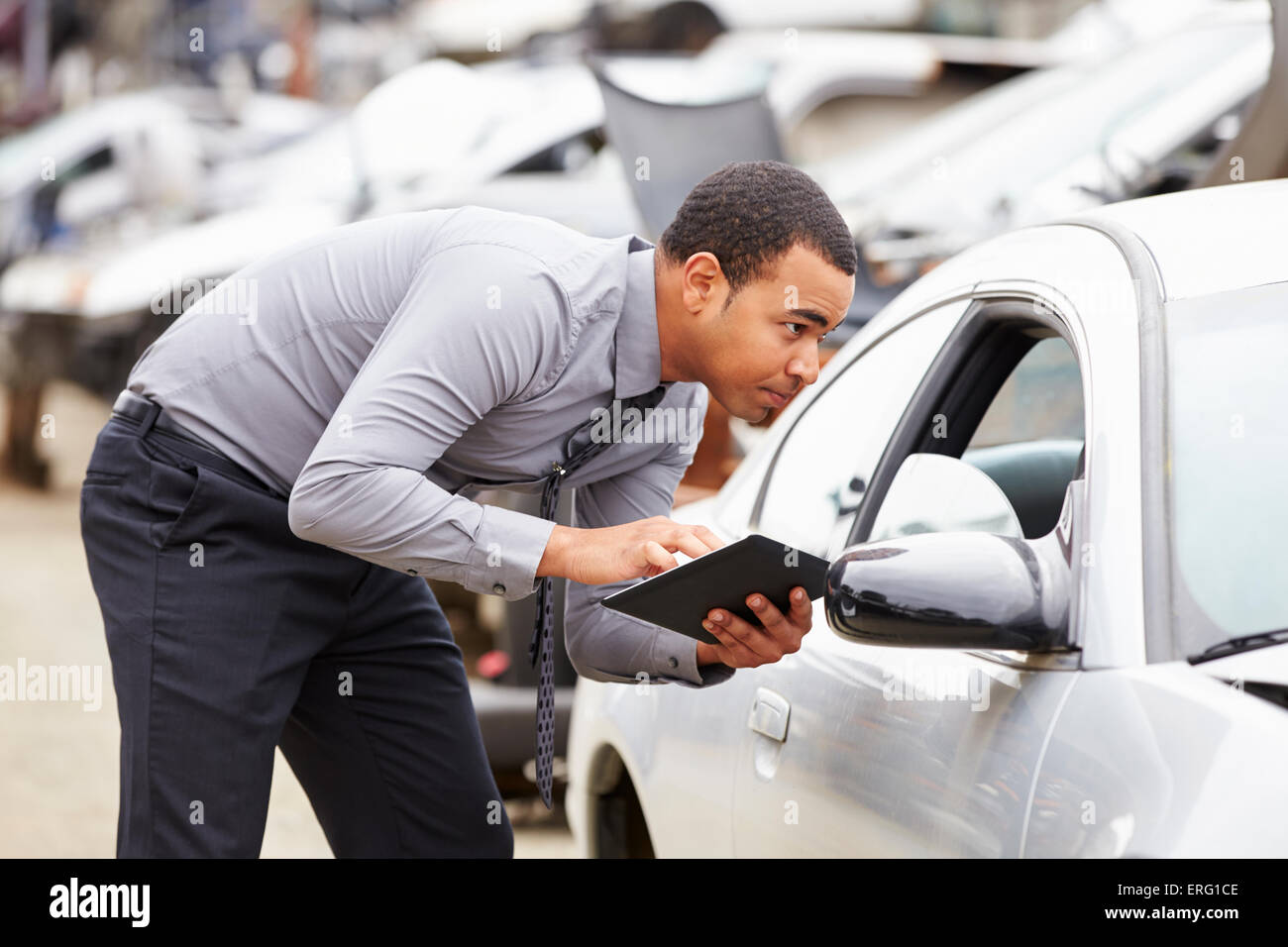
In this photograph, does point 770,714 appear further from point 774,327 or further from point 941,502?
point 774,327

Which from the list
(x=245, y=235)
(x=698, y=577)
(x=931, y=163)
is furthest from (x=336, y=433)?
(x=245, y=235)

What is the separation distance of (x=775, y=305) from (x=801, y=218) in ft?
0.38

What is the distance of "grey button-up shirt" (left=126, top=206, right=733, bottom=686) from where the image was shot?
6.82ft

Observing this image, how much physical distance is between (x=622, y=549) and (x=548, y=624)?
0.44 metres

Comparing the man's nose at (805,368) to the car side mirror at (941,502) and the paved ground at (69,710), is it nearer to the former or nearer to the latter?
the car side mirror at (941,502)

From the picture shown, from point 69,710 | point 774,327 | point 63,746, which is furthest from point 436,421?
point 69,710

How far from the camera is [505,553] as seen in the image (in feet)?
6.99

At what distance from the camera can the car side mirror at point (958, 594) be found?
1791 millimetres

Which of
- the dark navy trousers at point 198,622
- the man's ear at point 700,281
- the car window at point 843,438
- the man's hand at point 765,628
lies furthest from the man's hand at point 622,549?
the car window at point 843,438

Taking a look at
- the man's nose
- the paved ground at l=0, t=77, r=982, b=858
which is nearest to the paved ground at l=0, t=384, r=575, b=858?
the paved ground at l=0, t=77, r=982, b=858

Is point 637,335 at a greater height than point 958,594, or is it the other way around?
point 637,335

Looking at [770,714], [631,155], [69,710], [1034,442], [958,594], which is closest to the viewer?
[958,594]

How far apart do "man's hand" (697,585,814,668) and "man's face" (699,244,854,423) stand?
29 centimetres

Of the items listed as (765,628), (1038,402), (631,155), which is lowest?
(765,628)
